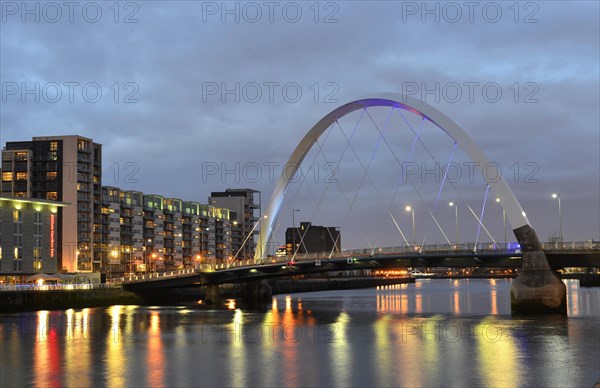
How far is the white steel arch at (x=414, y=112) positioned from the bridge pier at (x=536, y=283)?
1917 millimetres

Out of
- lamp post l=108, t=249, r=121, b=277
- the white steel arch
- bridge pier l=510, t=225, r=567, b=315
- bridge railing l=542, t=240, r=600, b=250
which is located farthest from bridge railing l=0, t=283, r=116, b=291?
lamp post l=108, t=249, r=121, b=277

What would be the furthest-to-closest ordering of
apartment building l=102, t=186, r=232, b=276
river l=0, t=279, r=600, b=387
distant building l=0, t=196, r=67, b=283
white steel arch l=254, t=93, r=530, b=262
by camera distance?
apartment building l=102, t=186, r=232, b=276, distant building l=0, t=196, r=67, b=283, white steel arch l=254, t=93, r=530, b=262, river l=0, t=279, r=600, b=387

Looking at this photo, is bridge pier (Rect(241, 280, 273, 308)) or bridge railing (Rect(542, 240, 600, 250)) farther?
bridge pier (Rect(241, 280, 273, 308))

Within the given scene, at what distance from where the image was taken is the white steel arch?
230ft

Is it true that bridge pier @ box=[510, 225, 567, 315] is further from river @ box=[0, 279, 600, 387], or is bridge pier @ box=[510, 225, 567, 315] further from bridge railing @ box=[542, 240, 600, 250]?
river @ box=[0, 279, 600, 387]

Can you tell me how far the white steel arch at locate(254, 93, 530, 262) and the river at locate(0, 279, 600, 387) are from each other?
38.2ft

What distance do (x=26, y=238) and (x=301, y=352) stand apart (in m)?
71.7

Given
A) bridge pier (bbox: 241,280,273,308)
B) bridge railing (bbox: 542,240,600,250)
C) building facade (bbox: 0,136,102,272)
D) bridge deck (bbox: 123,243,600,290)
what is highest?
building facade (bbox: 0,136,102,272)

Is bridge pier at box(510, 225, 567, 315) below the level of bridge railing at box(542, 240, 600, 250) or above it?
below

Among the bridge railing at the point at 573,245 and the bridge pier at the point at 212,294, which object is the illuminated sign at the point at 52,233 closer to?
the bridge pier at the point at 212,294

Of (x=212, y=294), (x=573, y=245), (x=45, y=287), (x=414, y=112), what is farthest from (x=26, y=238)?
(x=573, y=245)

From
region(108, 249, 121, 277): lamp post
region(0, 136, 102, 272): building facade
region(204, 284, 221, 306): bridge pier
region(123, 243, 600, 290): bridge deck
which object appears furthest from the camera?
region(108, 249, 121, 277): lamp post

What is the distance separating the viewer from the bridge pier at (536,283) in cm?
6669

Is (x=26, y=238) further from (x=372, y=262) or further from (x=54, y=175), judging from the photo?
(x=372, y=262)
